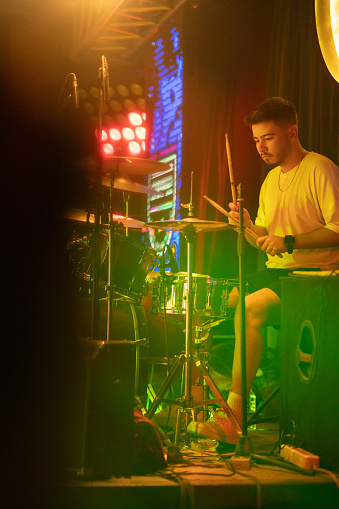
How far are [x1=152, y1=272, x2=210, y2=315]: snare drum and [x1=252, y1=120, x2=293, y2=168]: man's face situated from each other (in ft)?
2.93

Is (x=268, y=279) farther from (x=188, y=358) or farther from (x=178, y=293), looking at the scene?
(x=178, y=293)

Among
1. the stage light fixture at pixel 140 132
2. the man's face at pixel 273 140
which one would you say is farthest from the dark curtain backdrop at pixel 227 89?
the stage light fixture at pixel 140 132

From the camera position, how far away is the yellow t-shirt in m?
2.90

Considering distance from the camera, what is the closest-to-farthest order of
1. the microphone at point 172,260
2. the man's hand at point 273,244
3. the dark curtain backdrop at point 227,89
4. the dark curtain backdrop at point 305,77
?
the man's hand at point 273,244 → the microphone at point 172,260 → the dark curtain backdrop at point 305,77 → the dark curtain backdrop at point 227,89

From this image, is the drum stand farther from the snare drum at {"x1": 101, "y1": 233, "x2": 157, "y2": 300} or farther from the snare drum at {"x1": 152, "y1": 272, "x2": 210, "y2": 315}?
the snare drum at {"x1": 101, "y1": 233, "x2": 157, "y2": 300}

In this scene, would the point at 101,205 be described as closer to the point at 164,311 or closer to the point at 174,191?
the point at 164,311

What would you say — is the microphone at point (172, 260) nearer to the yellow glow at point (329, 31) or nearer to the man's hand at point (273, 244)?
the man's hand at point (273, 244)

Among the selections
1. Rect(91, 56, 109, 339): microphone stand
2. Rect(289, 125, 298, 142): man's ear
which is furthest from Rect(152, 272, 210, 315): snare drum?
Rect(289, 125, 298, 142): man's ear

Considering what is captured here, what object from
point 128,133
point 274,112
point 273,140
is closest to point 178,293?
point 273,140

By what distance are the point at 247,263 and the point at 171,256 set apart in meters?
1.88

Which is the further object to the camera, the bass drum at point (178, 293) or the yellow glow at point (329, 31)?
the bass drum at point (178, 293)

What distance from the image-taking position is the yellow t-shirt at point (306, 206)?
2.90 meters

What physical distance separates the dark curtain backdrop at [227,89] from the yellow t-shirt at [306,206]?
1.69m

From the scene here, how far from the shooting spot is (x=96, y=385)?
79.4 inches
